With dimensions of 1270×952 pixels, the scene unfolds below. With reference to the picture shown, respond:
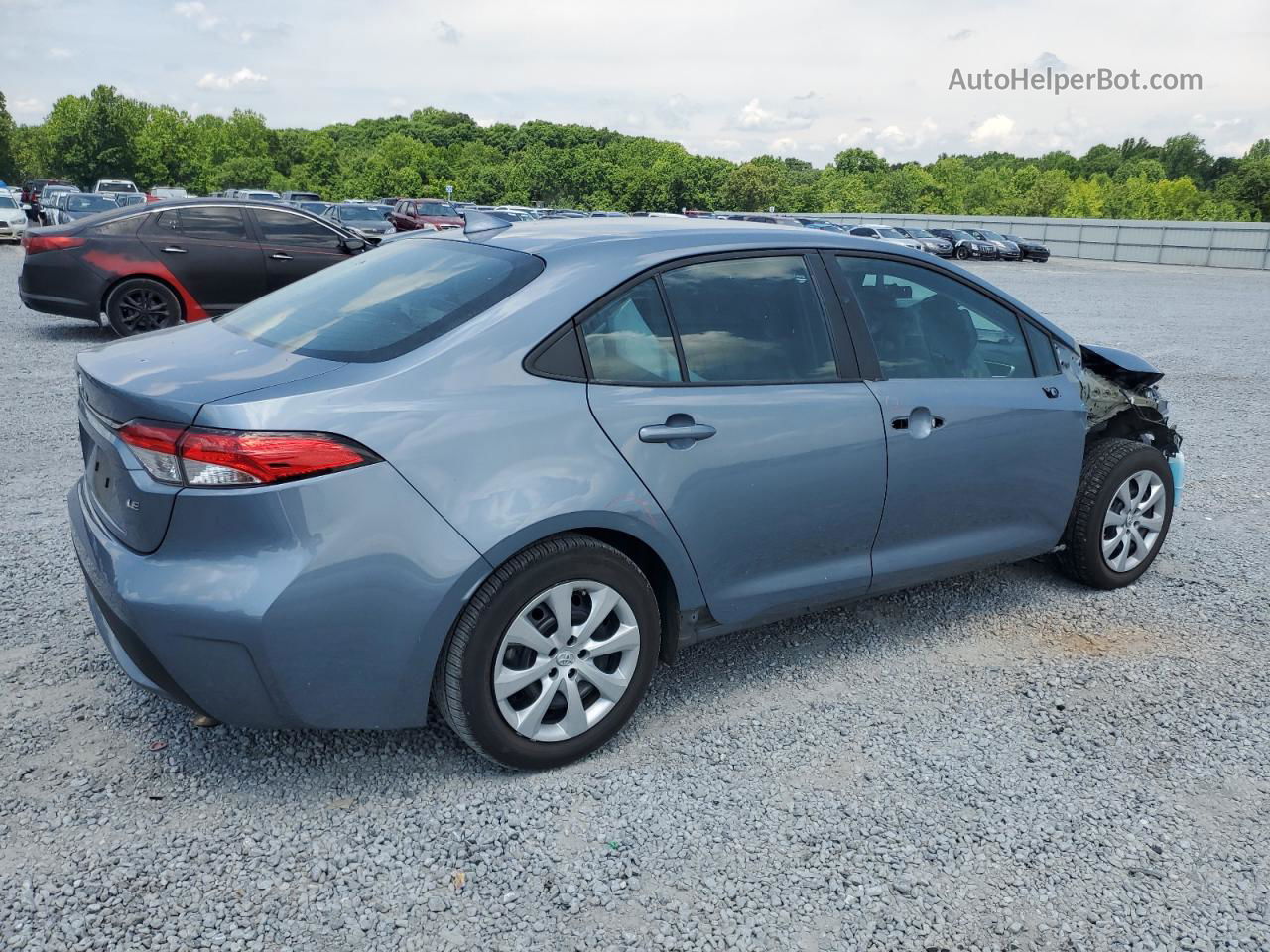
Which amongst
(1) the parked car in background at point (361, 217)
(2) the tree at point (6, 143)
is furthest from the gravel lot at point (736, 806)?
(2) the tree at point (6, 143)

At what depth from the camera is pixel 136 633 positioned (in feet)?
8.98

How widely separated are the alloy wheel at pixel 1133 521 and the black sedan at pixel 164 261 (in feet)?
30.6

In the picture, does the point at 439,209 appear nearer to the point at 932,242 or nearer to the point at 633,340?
the point at 932,242

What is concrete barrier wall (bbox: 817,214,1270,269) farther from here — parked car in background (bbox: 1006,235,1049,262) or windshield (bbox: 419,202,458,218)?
windshield (bbox: 419,202,458,218)

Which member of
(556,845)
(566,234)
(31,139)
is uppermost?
(31,139)

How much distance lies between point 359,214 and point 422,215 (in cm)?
186

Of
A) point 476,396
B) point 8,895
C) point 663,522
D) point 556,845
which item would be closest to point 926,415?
→ point 663,522

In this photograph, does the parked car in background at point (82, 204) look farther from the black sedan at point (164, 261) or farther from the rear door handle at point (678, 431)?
the rear door handle at point (678, 431)

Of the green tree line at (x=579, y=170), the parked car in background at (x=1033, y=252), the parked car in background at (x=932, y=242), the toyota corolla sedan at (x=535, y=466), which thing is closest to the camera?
the toyota corolla sedan at (x=535, y=466)

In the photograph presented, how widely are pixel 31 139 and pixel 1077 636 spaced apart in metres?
131

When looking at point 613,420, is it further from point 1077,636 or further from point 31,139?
point 31,139

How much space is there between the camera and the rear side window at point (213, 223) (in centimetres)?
1102

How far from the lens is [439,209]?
106 feet

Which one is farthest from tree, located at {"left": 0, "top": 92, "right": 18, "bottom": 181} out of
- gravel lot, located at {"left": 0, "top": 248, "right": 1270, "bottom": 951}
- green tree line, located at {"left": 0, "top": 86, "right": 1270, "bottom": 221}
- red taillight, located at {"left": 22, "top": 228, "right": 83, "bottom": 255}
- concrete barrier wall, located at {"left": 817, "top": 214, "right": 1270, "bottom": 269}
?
gravel lot, located at {"left": 0, "top": 248, "right": 1270, "bottom": 951}
